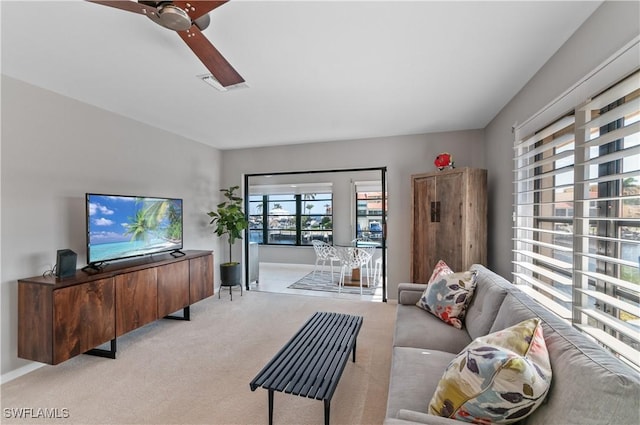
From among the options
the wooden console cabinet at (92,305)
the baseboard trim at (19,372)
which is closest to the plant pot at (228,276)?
the wooden console cabinet at (92,305)

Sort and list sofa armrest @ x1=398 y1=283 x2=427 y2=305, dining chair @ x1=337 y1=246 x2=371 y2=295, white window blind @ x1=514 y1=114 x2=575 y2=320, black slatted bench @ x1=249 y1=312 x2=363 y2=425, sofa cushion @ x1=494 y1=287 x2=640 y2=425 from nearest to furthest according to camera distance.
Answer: sofa cushion @ x1=494 y1=287 x2=640 y2=425 < black slatted bench @ x1=249 y1=312 x2=363 y2=425 < white window blind @ x1=514 y1=114 x2=575 y2=320 < sofa armrest @ x1=398 y1=283 x2=427 y2=305 < dining chair @ x1=337 y1=246 x2=371 y2=295

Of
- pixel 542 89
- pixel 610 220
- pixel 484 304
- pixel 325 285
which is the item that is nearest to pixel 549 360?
pixel 610 220

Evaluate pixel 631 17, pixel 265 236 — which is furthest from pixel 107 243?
pixel 265 236

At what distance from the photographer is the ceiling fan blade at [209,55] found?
4.86 feet

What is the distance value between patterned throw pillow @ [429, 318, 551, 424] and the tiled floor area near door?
3.33m

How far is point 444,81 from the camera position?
2447 mm

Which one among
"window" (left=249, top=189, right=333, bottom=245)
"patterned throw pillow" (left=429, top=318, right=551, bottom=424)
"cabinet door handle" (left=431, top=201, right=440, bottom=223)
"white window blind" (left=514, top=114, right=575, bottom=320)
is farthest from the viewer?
"window" (left=249, top=189, right=333, bottom=245)

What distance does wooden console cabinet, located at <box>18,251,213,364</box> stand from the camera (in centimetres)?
221

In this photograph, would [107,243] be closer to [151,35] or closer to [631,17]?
[151,35]

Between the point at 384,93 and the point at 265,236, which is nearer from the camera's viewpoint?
the point at 384,93

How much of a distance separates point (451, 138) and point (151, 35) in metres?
3.70

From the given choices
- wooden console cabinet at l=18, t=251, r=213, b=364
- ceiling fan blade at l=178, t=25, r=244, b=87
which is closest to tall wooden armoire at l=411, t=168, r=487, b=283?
ceiling fan blade at l=178, t=25, r=244, b=87

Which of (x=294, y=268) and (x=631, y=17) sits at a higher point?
(x=631, y=17)

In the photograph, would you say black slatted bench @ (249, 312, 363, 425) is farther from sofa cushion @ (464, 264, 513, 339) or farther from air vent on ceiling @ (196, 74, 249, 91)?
air vent on ceiling @ (196, 74, 249, 91)
